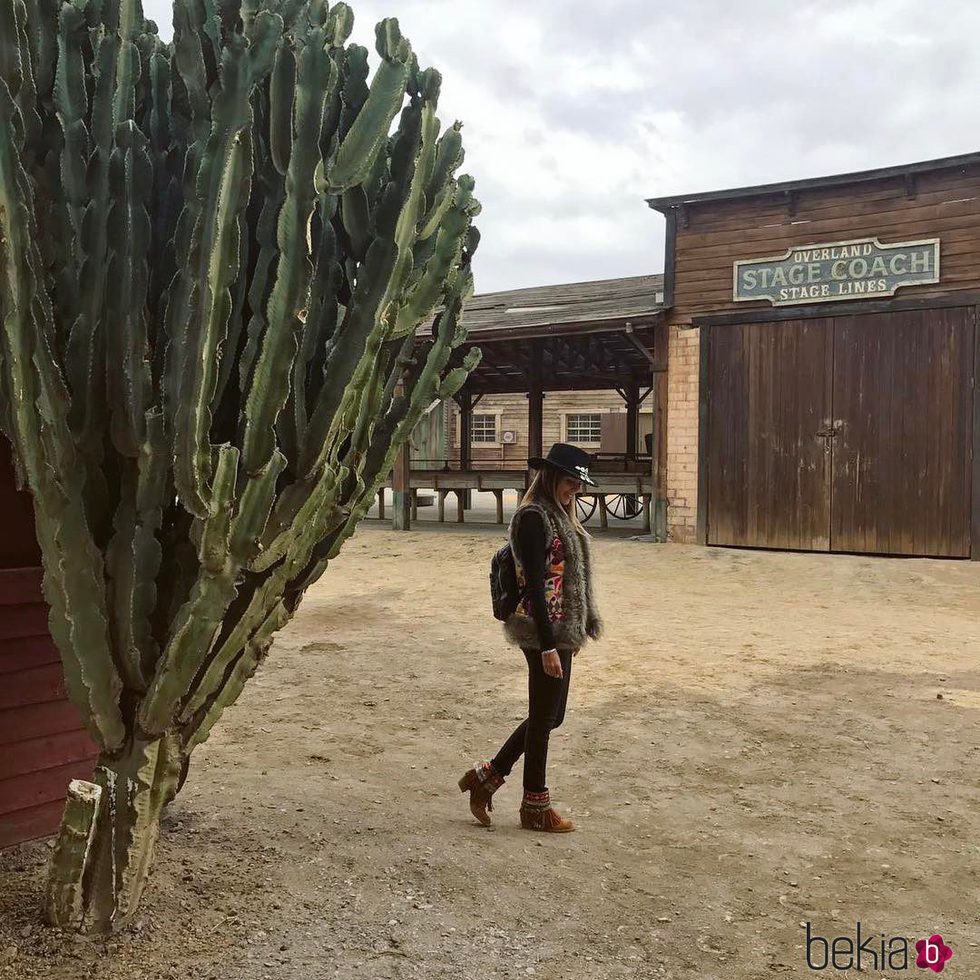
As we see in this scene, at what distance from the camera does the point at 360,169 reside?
255 centimetres

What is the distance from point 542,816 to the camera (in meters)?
3.70

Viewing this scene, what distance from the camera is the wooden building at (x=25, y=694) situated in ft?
10.6

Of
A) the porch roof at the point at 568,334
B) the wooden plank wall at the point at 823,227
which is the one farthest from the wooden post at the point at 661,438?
the wooden plank wall at the point at 823,227

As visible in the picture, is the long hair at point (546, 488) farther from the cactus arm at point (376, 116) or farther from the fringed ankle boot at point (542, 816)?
the cactus arm at point (376, 116)

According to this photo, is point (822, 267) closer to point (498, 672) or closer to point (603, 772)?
point (498, 672)

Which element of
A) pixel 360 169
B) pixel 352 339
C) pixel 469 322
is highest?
pixel 469 322

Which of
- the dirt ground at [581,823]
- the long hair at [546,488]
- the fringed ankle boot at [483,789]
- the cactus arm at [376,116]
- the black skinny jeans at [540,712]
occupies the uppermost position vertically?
the cactus arm at [376,116]

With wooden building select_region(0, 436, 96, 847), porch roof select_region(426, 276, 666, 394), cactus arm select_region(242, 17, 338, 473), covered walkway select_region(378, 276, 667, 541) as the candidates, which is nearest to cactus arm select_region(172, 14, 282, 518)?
cactus arm select_region(242, 17, 338, 473)

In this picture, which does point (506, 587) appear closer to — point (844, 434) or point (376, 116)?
point (376, 116)

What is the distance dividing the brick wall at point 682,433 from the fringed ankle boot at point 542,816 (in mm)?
9225

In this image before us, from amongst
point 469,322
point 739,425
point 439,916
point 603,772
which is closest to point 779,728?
point 603,772

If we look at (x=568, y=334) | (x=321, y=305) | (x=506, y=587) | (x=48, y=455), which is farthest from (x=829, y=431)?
(x=48, y=455)

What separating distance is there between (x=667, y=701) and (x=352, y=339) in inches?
155

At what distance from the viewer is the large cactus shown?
235cm
